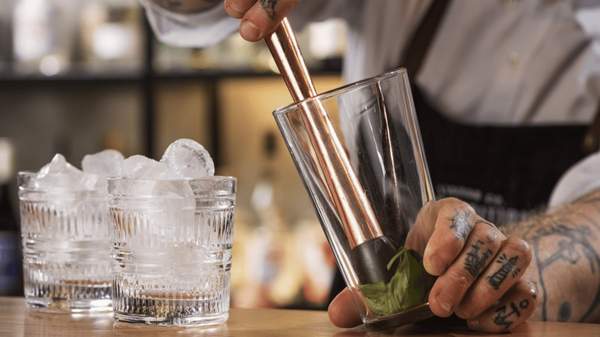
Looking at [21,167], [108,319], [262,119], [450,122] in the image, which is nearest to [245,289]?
[262,119]

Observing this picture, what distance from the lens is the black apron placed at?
1.63 m

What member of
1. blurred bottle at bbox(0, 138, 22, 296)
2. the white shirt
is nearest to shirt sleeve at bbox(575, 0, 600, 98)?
the white shirt

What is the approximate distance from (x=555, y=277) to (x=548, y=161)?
2.17 ft

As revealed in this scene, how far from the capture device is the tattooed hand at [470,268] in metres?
0.73

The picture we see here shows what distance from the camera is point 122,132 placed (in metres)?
3.17

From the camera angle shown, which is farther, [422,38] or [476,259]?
[422,38]

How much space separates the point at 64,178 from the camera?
2.79 ft

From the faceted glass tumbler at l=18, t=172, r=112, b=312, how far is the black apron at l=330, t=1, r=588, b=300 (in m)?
0.88

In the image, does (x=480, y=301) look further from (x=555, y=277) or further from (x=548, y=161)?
(x=548, y=161)

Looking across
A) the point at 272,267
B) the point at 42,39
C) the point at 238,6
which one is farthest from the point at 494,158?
the point at 42,39

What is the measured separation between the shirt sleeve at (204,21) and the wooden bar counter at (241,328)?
2.51 feet

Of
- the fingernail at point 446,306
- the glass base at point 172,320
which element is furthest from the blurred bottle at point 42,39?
the fingernail at point 446,306

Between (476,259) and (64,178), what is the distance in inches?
13.8

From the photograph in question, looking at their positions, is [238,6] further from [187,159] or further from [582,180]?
[582,180]
